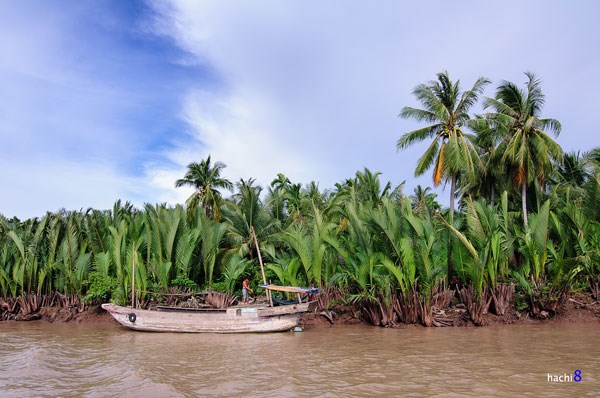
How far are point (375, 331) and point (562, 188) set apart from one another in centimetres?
1620

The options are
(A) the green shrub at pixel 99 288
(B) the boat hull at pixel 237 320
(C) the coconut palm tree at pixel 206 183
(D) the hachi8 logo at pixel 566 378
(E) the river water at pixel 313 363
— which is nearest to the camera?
(E) the river water at pixel 313 363

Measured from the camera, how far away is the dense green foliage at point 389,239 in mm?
15727

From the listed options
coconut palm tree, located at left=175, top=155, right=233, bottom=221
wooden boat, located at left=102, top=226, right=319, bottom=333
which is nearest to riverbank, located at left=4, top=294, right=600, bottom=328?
wooden boat, located at left=102, top=226, right=319, bottom=333

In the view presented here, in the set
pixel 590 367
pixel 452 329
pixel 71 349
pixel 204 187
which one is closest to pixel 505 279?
pixel 452 329

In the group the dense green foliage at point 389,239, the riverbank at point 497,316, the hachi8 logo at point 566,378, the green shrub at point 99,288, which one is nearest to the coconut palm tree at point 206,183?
the dense green foliage at point 389,239

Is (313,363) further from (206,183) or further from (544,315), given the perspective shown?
(206,183)

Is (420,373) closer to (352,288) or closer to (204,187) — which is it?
(352,288)

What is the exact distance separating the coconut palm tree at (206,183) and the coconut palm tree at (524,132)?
17498 millimetres

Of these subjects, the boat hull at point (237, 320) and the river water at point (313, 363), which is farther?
the boat hull at point (237, 320)

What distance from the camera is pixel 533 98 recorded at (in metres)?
22.1

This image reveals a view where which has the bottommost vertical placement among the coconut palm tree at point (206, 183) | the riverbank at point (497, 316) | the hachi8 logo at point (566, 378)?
the hachi8 logo at point (566, 378)

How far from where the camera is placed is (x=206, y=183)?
29.7m

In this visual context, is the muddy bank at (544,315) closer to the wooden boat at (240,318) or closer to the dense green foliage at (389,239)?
the dense green foliage at (389,239)

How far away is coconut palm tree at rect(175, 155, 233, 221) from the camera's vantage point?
2928cm
